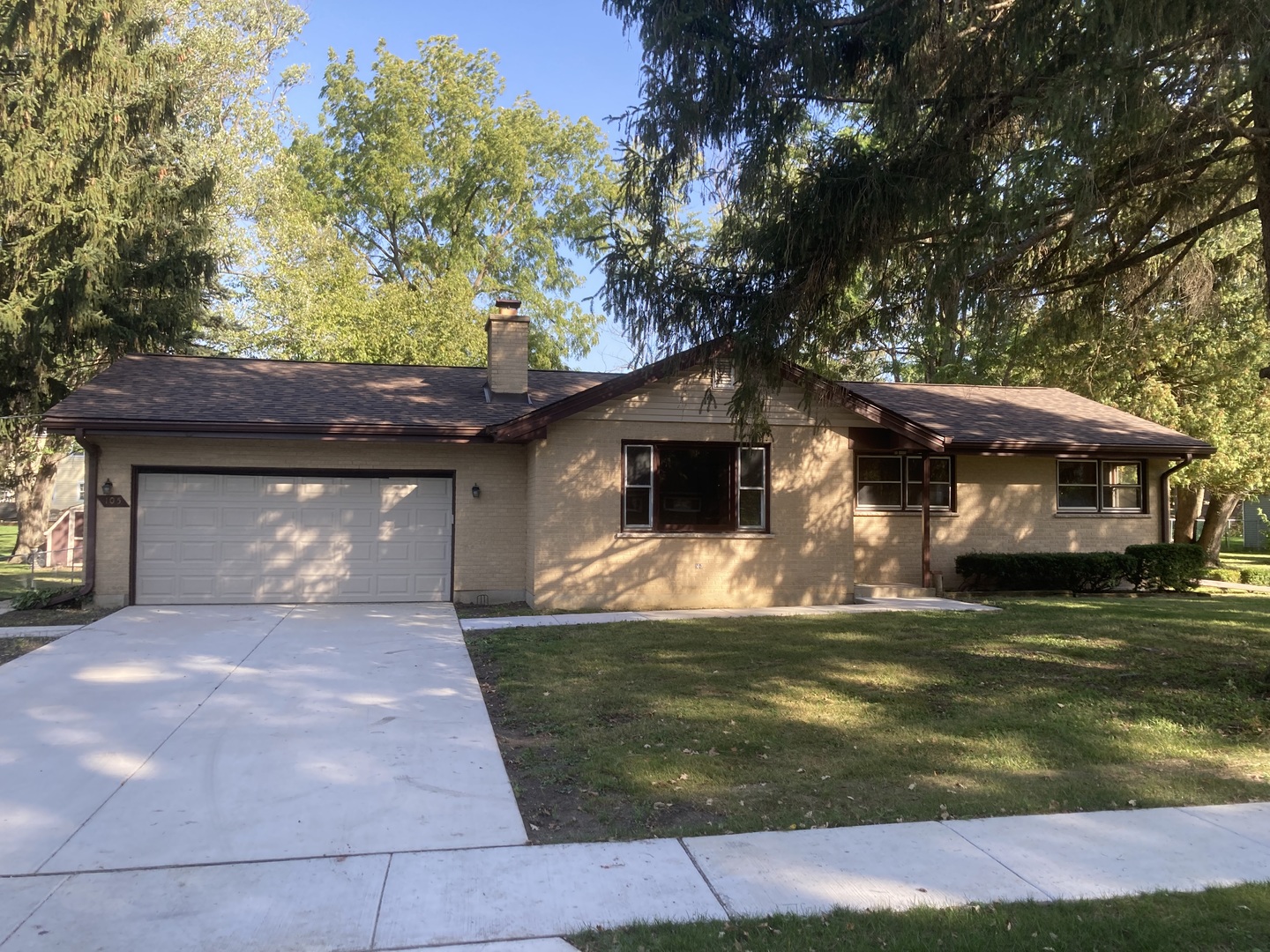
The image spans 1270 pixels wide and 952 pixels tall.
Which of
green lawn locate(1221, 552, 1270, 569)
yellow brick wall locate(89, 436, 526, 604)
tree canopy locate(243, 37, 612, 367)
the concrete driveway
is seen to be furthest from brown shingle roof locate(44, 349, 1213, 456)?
tree canopy locate(243, 37, 612, 367)

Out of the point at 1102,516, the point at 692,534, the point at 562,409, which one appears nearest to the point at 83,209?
the point at 562,409

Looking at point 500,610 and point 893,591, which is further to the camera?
point 893,591

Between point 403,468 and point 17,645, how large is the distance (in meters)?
5.91

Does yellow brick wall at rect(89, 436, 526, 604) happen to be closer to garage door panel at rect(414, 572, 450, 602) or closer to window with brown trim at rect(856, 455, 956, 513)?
garage door panel at rect(414, 572, 450, 602)

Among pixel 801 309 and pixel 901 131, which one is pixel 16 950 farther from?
pixel 901 131

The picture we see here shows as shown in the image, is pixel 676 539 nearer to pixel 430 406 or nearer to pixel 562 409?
pixel 562 409

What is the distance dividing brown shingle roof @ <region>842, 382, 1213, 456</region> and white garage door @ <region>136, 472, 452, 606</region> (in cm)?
813

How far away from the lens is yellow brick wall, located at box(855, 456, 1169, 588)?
684 inches

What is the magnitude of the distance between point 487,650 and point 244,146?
73.4 ft

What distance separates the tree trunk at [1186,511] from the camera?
88.0 feet

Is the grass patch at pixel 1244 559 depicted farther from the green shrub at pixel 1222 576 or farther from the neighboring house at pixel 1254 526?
the green shrub at pixel 1222 576

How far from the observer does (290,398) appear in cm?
1533

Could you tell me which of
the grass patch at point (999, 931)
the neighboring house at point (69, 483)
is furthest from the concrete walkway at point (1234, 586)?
the neighboring house at point (69, 483)

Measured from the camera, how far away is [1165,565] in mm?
17594
